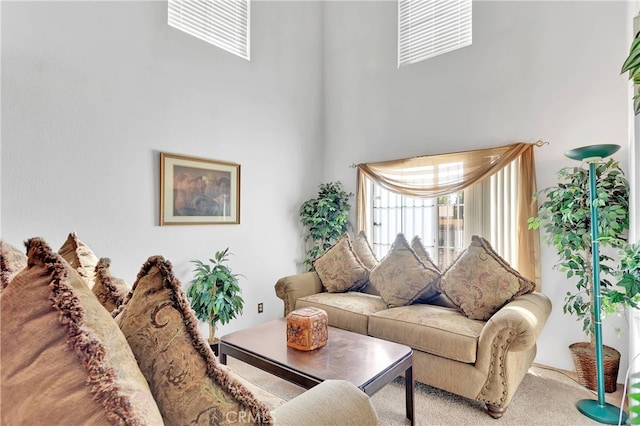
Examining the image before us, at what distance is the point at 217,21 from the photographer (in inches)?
136

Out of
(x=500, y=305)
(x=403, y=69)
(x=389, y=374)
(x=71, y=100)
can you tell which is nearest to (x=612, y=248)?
(x=500, y=305)

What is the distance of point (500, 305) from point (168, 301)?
231 cm

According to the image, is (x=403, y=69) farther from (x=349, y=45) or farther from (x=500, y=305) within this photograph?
(x=500, y=305)

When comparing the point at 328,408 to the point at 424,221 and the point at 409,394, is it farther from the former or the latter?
the point at 424,221

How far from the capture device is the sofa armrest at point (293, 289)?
312 cm

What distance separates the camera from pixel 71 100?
2.49 meters

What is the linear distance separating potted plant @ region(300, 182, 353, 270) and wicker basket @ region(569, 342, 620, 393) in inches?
99.7

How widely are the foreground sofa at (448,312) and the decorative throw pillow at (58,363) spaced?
2013 millimetres

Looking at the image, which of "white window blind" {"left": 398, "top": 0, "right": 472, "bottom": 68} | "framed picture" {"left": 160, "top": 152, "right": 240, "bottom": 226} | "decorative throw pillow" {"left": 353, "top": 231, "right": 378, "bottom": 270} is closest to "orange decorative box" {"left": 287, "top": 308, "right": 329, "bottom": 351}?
Result: "decorative throw pillow" {"left": 353, "top": 231, "right": 378, "bottom": 270}

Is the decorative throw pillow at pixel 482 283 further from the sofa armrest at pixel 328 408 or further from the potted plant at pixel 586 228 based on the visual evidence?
the sofa armrest at pixel 328 408

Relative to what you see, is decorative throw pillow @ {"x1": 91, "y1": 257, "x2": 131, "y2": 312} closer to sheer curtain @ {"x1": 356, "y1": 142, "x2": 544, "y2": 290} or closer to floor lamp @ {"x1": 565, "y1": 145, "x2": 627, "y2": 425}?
floor lamp @ {"x1": 565, "y1": 145, "x2": 627, "y2": 425}

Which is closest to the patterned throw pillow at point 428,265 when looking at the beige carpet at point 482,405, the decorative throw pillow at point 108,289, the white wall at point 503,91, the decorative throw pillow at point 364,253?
the decorative throw pillow at point 364,253

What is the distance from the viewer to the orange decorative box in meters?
1.91

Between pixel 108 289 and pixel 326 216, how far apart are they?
9.75 feet
